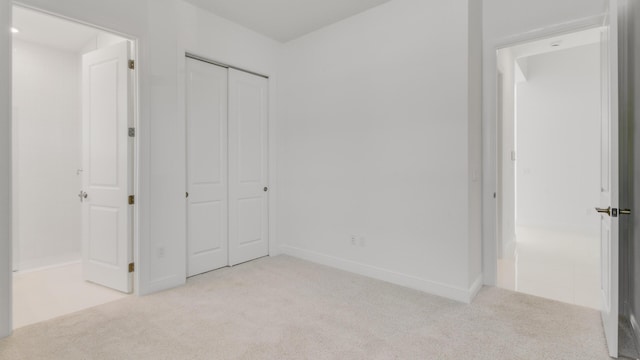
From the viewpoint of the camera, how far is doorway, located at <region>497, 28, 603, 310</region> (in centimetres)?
430

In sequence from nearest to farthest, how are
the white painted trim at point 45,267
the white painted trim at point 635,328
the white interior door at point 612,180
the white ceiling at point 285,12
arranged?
the white interior door at point 612,180 < the white painted trim at point 635,328 < the white ceiling at point 285,12 < the white painted trim at point 45,267

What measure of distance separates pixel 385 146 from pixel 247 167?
5.86 feet

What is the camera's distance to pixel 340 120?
147 inches

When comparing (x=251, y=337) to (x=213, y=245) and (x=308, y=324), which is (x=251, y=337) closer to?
(x=308, y=324)

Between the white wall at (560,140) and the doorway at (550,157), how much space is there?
0.01 m

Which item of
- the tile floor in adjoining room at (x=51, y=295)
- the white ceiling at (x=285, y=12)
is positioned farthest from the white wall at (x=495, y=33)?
the tile floor in adjoining room at (x=51, y=295)

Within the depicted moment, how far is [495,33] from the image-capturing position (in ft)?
10.2

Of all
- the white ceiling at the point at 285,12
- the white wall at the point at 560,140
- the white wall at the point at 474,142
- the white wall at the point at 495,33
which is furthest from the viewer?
the white wall at the point at 560,140

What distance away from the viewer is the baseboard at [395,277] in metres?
2.88

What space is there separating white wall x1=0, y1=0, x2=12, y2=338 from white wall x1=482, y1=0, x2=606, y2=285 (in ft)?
13.0

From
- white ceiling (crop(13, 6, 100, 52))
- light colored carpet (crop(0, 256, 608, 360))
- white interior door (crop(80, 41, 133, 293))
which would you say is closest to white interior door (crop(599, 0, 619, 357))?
light colored carpet (crop(0, 256, 608, 360))

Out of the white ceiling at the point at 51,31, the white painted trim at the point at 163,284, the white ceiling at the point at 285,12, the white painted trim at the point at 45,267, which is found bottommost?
the white painted trim at the point at 45,267

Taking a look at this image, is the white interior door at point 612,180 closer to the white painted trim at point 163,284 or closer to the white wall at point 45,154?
the white painted trim at point 163,284

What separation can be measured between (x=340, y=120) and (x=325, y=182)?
0.78 meters
